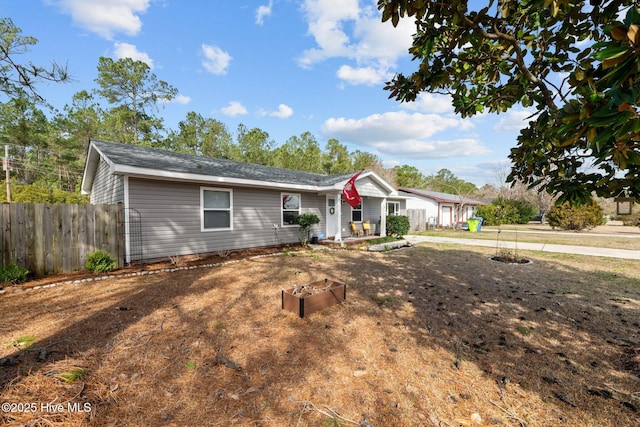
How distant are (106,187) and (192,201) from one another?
11.7 ft

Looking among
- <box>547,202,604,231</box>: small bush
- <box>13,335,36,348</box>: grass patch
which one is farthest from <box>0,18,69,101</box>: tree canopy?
<box>547,202,604,231</box>: small bush

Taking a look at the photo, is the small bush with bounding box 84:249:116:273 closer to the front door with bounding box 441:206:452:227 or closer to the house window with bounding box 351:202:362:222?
the house window with bounding box 351:202:362:222

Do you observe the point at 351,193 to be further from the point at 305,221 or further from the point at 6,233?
the point at 6,233

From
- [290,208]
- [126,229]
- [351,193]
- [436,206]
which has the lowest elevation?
[126,229]

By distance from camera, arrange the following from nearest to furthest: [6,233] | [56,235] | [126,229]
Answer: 1. [6,233]
2. [56,235]
3. [126,229]

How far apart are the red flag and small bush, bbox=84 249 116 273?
796cm

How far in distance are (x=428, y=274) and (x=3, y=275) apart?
9156 mm

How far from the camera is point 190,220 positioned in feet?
26.8

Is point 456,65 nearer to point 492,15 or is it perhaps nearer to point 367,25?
point 492,15

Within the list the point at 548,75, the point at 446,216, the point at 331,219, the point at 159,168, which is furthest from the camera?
the point at 446,216

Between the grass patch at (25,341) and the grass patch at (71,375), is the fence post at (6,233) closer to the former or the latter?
the grass patch at (25,341)

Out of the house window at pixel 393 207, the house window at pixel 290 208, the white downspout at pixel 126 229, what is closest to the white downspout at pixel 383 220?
the house window at pixel 393 207

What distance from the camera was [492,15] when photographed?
2.69 meters

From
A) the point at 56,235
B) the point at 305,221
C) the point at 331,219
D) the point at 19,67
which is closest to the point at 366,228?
the point at 331,219
